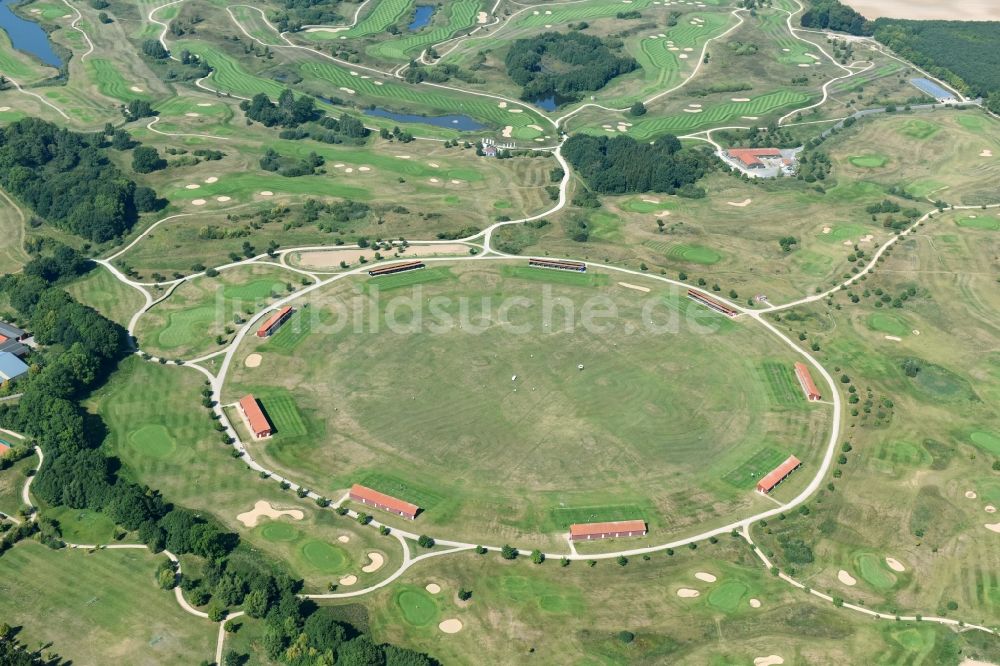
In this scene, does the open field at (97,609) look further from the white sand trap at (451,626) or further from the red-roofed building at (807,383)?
the red-roofed building at (807,383)

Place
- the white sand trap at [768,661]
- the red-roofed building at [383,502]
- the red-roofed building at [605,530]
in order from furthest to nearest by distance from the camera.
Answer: the red-roofed building at [383,502] → the red-roofed building at [605,530] → the white sand trap at [768,661]

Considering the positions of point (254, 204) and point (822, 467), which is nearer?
point (822, 467)

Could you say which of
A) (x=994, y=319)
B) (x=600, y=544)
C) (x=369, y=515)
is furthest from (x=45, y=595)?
(x=994, y=319)

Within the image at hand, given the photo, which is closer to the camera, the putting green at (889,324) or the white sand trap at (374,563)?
the white sand trap at (374,563)

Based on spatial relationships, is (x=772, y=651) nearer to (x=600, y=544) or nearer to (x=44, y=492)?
(x=600, y=544)

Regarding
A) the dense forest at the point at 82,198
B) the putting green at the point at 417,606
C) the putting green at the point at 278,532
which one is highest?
the dense forest at the point at 82,198

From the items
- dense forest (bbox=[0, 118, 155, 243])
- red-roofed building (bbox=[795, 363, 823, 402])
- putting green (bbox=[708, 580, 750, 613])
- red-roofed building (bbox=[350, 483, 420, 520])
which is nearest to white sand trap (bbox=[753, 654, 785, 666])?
putting green (bbox=[708, 580, 750, 613])

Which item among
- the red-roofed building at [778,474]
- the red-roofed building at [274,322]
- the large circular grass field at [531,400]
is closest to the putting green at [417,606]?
the large circular grass field at [531,400]
